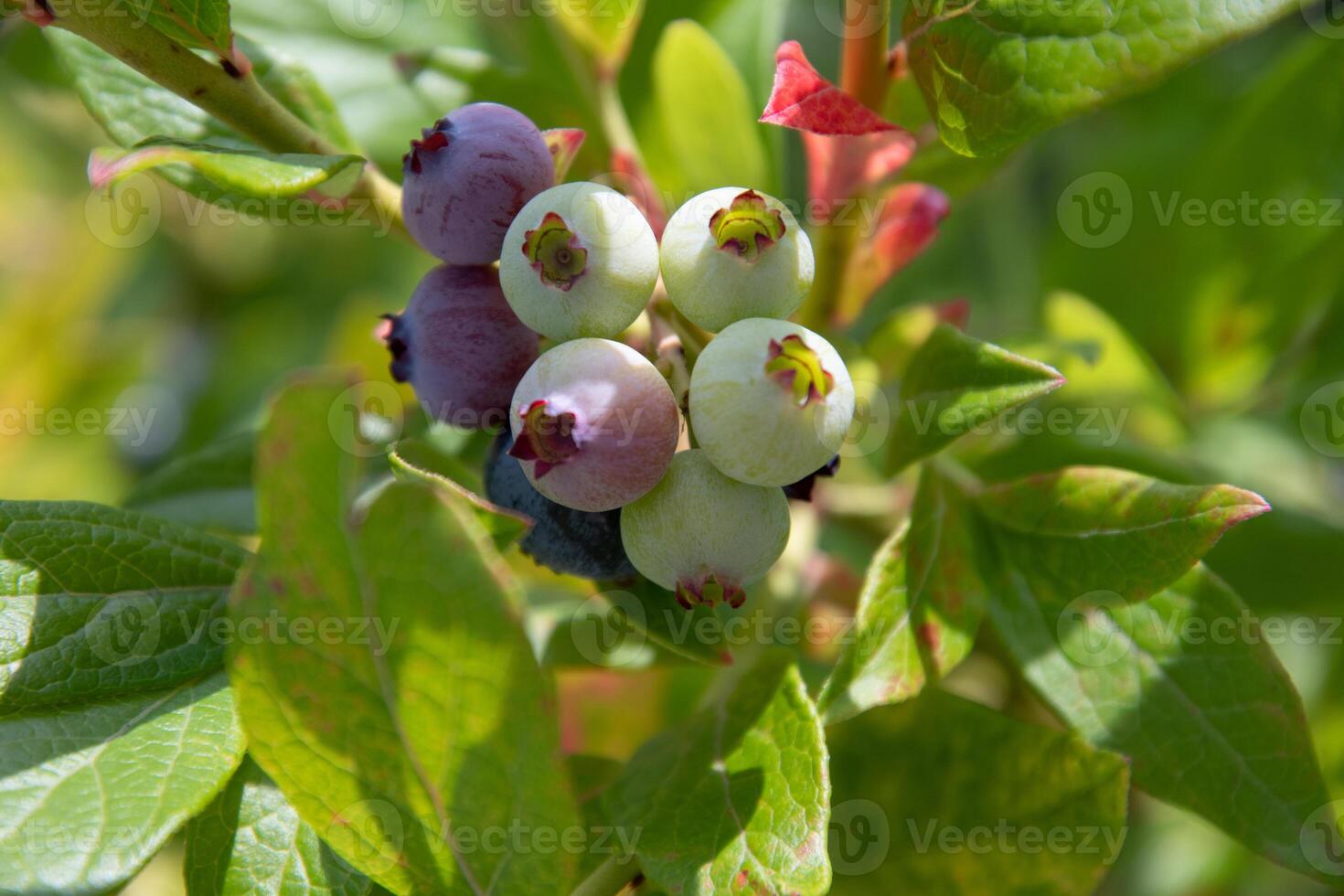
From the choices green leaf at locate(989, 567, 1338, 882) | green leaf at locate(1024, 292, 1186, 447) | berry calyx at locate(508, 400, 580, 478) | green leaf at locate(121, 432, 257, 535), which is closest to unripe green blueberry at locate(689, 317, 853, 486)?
berry calyx at locate(508, 400, 580, 478)

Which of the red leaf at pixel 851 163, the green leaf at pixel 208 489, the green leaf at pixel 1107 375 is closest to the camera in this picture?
the red leaf at pixel 851 163

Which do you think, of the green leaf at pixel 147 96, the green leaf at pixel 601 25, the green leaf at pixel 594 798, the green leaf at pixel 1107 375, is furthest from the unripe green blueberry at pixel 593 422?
the green leaf at pixel 1107 375

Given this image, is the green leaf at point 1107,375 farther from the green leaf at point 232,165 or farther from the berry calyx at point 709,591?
the green leaf at point 232,165

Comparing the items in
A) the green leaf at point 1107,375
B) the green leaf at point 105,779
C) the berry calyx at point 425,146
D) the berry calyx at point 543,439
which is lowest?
the green leaf at point 1107,375

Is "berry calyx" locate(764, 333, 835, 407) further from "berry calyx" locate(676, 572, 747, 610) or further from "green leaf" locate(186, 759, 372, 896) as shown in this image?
"green leaf" locate(186, 759, 372, 896)

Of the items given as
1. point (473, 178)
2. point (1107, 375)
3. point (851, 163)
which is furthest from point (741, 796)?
point (1107, 375)

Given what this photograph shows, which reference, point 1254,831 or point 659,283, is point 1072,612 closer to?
point 1254,831
